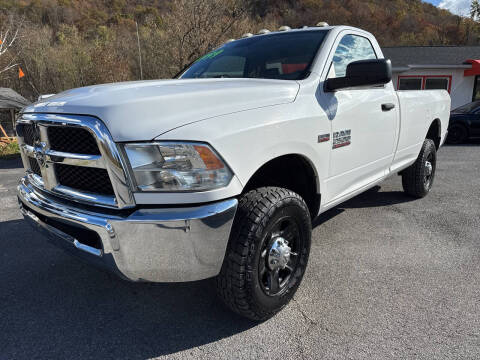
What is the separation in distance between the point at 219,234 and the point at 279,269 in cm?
69

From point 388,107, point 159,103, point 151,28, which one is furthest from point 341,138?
point 151,28

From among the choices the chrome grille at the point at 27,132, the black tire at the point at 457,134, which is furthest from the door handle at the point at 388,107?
the black tire at the point at 457,134

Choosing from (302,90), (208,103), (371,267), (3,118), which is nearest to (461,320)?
(371,267)

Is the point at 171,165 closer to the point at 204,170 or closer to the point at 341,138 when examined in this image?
the point at 204,170

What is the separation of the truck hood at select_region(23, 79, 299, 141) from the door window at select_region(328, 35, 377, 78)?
30.8 inches

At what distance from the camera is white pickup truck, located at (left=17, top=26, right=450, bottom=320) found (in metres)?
1.74

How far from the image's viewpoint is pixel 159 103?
1.84m

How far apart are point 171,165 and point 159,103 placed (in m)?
0.34

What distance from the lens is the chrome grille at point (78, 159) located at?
5.68 ft

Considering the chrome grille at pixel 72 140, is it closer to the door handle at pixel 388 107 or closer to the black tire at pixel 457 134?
the door handle at pixel 388 107

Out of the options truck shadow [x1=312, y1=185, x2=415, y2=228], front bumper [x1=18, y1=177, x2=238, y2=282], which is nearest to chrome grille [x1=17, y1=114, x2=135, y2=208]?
front bumper [x1=18, y1=177, x2=238, y2=282]

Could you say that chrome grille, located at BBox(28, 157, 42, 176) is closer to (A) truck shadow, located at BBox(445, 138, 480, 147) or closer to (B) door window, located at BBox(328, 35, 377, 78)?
(B) door window, located at BBox(328, 35, 377, 78)

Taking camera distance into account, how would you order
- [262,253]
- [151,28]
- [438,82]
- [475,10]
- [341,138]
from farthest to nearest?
[475,10] < [151,28] < [438,82] < [341,138] < [262,253]

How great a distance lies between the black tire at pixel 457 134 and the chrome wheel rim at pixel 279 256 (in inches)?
440
